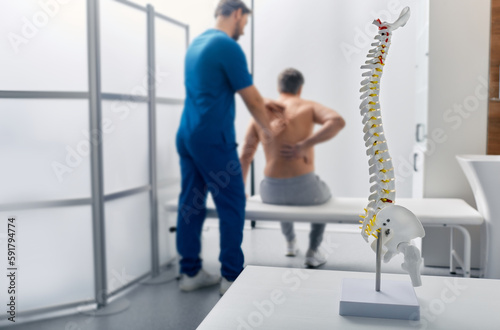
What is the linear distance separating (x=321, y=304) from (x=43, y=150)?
57.6 inches

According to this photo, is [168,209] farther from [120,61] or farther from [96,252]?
[120,61]

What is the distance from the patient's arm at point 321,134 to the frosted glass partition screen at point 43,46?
116cm

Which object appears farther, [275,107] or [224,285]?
[275,107]

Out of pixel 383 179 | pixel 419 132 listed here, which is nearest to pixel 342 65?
pixel 419 132

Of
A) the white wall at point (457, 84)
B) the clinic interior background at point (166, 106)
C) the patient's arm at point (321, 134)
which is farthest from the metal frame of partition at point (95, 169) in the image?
the white wall at point (457, 84)

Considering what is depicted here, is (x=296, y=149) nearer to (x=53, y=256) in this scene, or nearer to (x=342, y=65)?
(x=342, y=65)

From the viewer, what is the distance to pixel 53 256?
2271 millimetres

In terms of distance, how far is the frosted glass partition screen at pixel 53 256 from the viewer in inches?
85.3

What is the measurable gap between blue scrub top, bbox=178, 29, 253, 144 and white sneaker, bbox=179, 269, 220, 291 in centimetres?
74

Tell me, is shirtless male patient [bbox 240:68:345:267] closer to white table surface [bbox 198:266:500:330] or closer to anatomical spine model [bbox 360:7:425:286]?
white table surface [bbox 198:266:500:330]

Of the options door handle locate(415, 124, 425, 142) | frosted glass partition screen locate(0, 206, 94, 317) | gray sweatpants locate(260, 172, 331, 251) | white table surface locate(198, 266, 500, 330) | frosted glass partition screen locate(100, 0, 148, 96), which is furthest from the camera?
door handle locate(415, 124, 425, 142)

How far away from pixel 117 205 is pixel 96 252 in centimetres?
28

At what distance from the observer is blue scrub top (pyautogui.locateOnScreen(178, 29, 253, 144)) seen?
2512 mm

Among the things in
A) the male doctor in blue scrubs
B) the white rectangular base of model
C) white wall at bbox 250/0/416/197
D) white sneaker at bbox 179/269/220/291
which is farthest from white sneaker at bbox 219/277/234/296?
white wall at bbox 250/0/416/197
